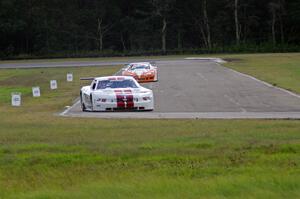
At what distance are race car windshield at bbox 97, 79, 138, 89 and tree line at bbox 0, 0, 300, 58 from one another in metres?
70.8

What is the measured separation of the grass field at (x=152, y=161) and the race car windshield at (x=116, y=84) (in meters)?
6.93

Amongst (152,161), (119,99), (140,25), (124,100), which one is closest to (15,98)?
(119,99)

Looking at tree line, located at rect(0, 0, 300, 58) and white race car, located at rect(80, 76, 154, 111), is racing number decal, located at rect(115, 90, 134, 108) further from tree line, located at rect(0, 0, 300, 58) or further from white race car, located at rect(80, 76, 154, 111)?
tree line, located at rect(0, 0, 300, 58)

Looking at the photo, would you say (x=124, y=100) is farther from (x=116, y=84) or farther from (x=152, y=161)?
(x=152, y=161)

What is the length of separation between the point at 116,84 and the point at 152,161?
1340 cm

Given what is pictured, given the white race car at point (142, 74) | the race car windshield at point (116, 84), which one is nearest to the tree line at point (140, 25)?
the white race car at point (142, 74)

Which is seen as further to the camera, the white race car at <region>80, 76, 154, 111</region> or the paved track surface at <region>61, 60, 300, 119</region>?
the white race car at <region>80, 76, 154, 111</region>

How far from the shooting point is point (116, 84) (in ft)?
74.8

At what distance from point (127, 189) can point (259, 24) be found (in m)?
92.2

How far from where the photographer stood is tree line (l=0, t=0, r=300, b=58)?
94688 mm

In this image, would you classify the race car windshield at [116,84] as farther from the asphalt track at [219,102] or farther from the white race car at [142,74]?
the white race car at [142,74]

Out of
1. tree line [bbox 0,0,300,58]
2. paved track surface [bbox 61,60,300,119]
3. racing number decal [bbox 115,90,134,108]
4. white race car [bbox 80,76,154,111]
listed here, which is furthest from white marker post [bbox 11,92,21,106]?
tree line [bbox 0,0,300,58]

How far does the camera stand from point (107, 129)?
14859 mm

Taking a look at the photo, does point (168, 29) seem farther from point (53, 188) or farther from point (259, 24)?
point (53, 188)
